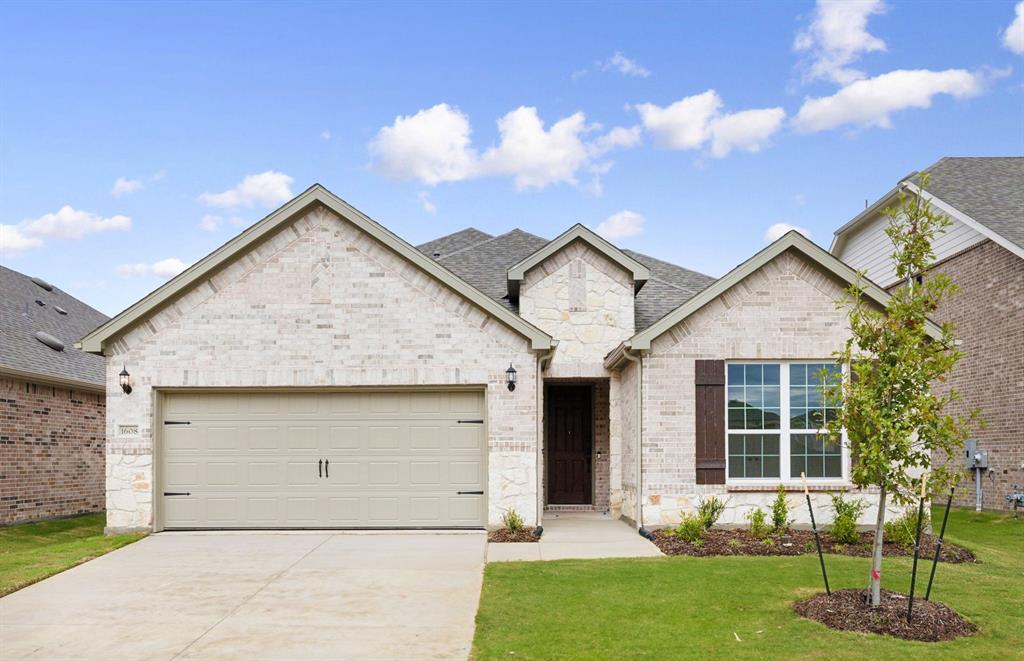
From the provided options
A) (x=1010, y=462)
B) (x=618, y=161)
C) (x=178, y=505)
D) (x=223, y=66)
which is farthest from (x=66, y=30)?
(x=1010, y=462)

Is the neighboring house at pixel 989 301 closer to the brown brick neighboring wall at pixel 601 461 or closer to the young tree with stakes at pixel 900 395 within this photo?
the brown brick neighboring wall at pixel 601 461

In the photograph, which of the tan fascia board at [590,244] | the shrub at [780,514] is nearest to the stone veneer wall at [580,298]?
the tan fascia board at [590,244]

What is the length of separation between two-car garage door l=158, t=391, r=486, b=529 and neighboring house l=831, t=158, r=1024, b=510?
1074 centimetres

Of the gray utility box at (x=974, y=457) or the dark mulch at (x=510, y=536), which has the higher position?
the gray utility box at (x=974, y=457)

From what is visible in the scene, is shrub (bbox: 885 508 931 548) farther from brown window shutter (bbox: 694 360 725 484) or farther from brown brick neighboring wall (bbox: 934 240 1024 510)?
brown brick neighboring wall (bbox: 934 240 1024 510)

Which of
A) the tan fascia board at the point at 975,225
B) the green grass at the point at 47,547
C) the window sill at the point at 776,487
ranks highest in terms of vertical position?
the tan fascia board at the point at 975,225

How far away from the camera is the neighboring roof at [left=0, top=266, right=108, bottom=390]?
15773 mm

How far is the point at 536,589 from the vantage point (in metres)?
8.87

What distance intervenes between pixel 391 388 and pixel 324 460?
1562 millimetres

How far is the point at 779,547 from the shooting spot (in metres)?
11.3

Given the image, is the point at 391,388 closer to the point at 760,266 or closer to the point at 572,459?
the point at 572,459

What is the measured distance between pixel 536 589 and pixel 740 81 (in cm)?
1593

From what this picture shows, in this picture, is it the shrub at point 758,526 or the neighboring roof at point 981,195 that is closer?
the shrub at point 758,526

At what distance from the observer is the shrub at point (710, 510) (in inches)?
488
